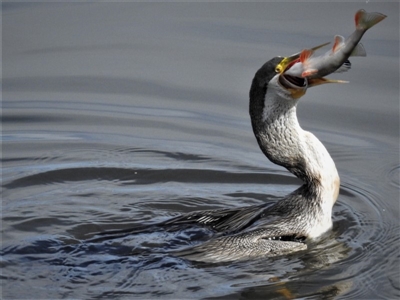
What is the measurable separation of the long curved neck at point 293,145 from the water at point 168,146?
1.76ft

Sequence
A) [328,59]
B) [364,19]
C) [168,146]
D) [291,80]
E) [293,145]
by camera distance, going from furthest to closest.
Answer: [168,146] → [293,145] → [291,80] → [328,59] → [364,19]

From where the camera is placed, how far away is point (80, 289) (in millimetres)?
6852

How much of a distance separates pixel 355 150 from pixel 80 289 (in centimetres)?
412

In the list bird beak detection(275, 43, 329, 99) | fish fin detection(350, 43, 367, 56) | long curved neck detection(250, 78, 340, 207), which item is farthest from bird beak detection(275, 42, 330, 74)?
fish fin detection(350, 43, 367, 56)

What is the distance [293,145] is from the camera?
7621 mm

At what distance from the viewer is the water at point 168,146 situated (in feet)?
23.5

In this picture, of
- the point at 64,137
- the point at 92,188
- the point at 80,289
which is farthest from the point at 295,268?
the point at 64,137

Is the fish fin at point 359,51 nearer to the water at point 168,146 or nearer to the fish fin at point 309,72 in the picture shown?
the fish fin at point 309,72

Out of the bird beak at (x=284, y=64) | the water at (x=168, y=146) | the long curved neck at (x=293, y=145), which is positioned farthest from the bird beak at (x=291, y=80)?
the water at (x=168, y=146)

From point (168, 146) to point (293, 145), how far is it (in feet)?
8.56

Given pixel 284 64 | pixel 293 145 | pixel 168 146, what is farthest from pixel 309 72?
pixel 168 146

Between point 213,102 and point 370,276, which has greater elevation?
point 213,102

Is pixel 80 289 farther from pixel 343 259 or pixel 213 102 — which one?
pixel 213 102

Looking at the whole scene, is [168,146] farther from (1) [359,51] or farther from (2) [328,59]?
(1) [359,51]
